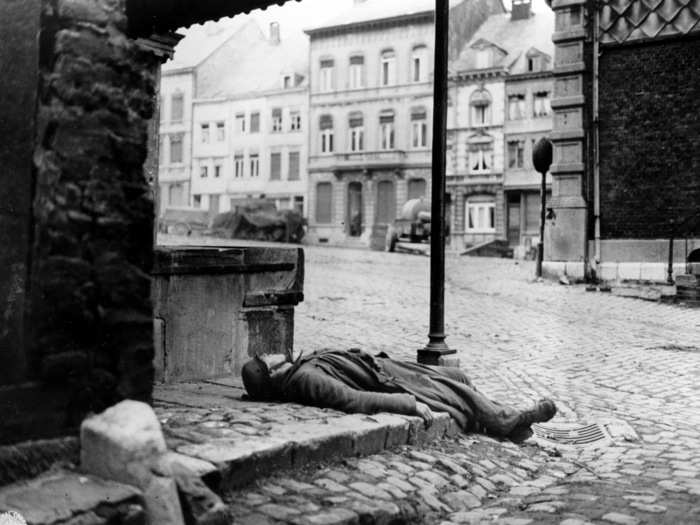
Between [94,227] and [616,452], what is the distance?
167 inches

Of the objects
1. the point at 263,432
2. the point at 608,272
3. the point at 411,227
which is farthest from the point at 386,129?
the point at 263,432

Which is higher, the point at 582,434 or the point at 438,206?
the point at 438,206

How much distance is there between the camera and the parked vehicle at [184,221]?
41.3 meters

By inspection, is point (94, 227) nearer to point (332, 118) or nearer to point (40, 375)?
point (40, 375)

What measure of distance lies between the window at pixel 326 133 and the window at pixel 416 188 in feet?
19.9

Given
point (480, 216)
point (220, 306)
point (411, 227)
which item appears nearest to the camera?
point (220, 306)

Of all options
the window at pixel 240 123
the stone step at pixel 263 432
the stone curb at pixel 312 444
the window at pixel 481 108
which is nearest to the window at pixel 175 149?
the window at pixel 240 123

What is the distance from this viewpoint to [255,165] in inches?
2101

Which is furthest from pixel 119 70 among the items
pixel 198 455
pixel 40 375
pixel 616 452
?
pixel 616 452

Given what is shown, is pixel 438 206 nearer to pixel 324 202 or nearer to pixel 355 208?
pixel 355 208

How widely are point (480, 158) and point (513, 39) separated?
23.2 ft

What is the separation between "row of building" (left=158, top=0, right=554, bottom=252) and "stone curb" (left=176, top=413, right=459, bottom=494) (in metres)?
34.2

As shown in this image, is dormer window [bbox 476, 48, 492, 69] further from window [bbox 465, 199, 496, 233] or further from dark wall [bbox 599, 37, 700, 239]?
dark wall [bbox 599, 37, 700, 239]

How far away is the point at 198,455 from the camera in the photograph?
13.5 feet
